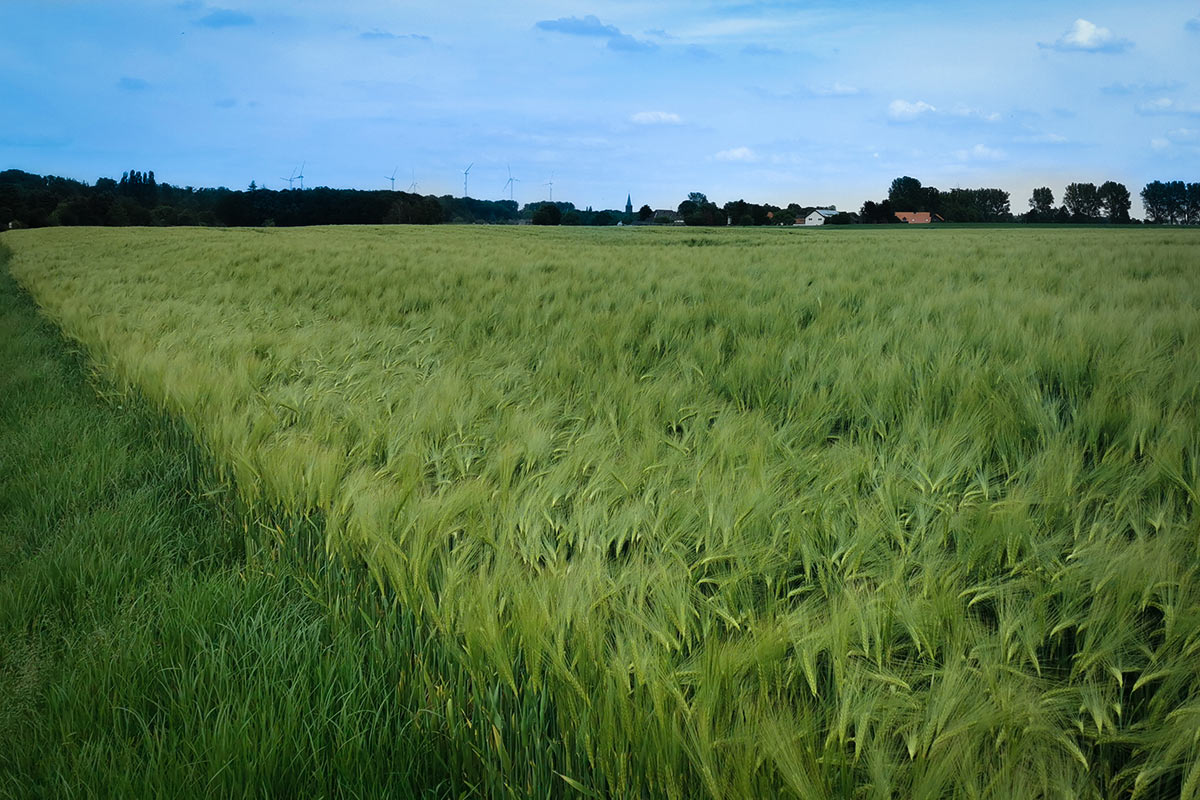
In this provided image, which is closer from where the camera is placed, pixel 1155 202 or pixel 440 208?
pixel 1155 202

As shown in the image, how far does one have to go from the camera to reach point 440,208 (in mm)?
77250

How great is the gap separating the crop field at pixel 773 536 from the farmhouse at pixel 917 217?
81.2 m

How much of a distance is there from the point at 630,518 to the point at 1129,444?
144cm

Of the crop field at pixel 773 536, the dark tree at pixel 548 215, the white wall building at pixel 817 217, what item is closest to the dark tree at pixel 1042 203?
Result: the white wall building at pixel 817 217

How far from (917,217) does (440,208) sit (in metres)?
55.9

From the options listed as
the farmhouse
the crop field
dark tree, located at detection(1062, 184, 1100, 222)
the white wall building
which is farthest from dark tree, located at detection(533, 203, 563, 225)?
the crop field

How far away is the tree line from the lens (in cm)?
5972

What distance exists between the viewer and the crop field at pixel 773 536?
0.90m

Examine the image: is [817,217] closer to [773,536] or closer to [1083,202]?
[1083,202]

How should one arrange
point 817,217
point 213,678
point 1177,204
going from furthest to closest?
point 817,217, point 1177,204, point 213,678

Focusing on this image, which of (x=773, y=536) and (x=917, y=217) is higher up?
(x=917, y=217)

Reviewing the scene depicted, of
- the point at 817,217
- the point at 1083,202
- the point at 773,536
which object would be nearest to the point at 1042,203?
the point at 1083,202

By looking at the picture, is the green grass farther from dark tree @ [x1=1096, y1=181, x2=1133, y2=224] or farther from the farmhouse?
the farmhouse

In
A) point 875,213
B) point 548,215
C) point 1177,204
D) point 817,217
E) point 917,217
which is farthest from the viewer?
point 817,217
